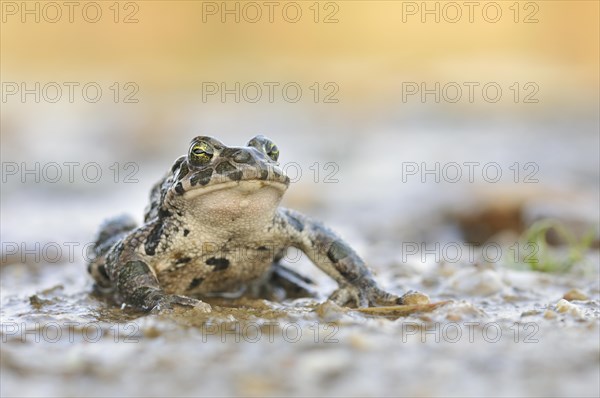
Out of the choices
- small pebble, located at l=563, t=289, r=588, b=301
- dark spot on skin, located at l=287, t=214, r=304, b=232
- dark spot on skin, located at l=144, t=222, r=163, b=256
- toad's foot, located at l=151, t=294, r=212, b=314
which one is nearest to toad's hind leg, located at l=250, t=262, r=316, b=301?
dark spot on skin, located at l=287, t=214, r=304, b=232

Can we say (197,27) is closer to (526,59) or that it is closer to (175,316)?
(526,59)

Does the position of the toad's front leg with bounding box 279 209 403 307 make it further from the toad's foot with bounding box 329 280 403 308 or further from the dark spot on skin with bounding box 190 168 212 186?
the dark spot on skin with bounding box 190 168 212 186

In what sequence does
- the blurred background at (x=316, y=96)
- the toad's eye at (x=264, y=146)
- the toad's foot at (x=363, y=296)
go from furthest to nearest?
the blurred background at (x=316, y=96), the toad's foot at (x=363, y=296), the toad's eye at (x=264, y=146)

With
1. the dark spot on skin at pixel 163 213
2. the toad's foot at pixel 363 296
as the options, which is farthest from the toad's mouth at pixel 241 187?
the toad's foot at pixel 363 296

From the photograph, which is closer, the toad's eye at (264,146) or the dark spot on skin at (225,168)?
the dark spot on skin at (225,168)

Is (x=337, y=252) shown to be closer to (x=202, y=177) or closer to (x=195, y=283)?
(x=195, y=283)

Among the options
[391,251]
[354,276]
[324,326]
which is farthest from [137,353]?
[391,251]

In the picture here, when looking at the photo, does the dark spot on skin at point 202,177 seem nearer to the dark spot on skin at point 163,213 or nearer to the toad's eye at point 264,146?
the toad's eye at point 264,146
